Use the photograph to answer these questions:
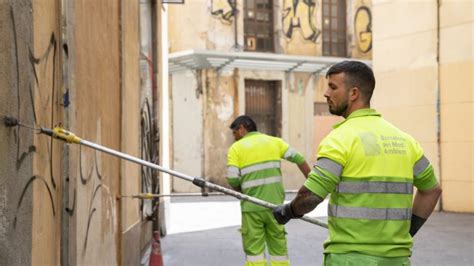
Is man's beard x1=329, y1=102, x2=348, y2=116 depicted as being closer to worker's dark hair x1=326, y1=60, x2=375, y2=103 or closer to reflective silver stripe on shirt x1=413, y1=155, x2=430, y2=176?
worker's dark hair x1=326, y1=60, x2=375, y2=103

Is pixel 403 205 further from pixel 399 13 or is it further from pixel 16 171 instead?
pixel 399 13

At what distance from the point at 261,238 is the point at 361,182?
349 cm

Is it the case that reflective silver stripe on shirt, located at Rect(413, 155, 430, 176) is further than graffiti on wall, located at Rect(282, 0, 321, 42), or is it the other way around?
graffiti on wall, located at Rect(282, 0, 321, 42)

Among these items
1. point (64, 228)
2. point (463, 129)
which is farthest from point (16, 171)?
point (463, 129)

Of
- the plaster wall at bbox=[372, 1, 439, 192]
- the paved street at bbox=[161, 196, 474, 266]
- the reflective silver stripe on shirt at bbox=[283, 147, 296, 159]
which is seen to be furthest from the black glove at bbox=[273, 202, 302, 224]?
the plaster wall at bbox=[372, 1, 439, 192]

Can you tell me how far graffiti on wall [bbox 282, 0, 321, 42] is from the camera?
82.8 ft

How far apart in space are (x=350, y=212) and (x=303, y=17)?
22.6 m

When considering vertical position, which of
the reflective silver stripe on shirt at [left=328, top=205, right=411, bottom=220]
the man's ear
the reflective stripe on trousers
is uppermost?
the man's ear

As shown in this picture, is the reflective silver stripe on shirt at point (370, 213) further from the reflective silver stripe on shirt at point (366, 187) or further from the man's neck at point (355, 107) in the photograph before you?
the man's neck at point (355, 107)

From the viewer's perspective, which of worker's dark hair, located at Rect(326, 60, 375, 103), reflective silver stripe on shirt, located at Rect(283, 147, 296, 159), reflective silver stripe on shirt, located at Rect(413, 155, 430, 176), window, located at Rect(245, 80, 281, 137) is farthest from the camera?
window, located at Rect(245, 80, 281, 137)

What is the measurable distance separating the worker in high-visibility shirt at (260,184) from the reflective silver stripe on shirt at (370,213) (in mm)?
3252

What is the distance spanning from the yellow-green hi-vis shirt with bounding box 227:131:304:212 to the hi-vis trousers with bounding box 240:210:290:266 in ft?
0.70

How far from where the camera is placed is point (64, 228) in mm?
4371

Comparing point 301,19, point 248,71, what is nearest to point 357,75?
point 248,71
